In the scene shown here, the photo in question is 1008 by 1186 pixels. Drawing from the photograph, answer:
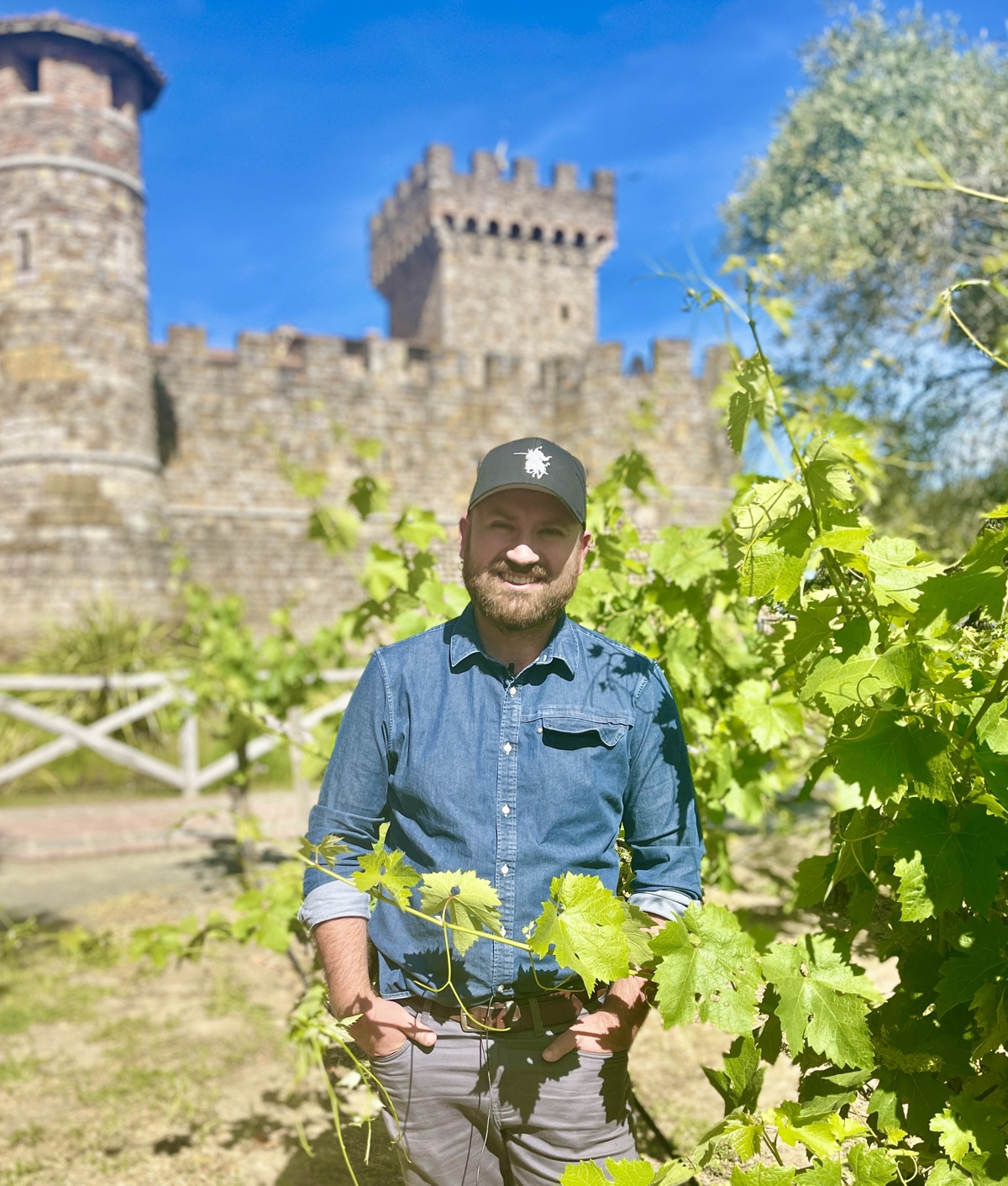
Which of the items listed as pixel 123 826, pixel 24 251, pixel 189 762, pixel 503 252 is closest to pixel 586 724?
pixel 123 826

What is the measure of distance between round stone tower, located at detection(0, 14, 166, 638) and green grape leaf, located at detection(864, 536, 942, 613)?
519 inches

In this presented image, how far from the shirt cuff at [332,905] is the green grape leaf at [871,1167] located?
2.71 ft

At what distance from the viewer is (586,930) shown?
49.6 inches

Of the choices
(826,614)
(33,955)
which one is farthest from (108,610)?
(826,614)

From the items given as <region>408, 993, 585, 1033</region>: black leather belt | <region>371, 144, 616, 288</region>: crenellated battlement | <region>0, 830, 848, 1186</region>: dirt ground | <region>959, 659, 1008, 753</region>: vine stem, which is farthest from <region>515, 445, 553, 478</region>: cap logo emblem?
<region>371, 144, 616, 288</region>: crenellated battlement

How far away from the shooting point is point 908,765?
1163mm

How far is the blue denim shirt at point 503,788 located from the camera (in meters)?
1.57

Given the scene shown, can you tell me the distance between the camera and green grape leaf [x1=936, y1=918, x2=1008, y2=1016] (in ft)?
4.04

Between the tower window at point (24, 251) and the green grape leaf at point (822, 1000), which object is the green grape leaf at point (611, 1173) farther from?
the tower window at point (24, 251)

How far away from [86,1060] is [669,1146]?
2351mm

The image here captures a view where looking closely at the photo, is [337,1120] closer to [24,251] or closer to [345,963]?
[345,963]

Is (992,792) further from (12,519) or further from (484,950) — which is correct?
(12,519)

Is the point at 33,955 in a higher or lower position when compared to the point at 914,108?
lower

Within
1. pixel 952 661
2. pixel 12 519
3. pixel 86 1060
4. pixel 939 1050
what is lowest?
pixel 86 1060
